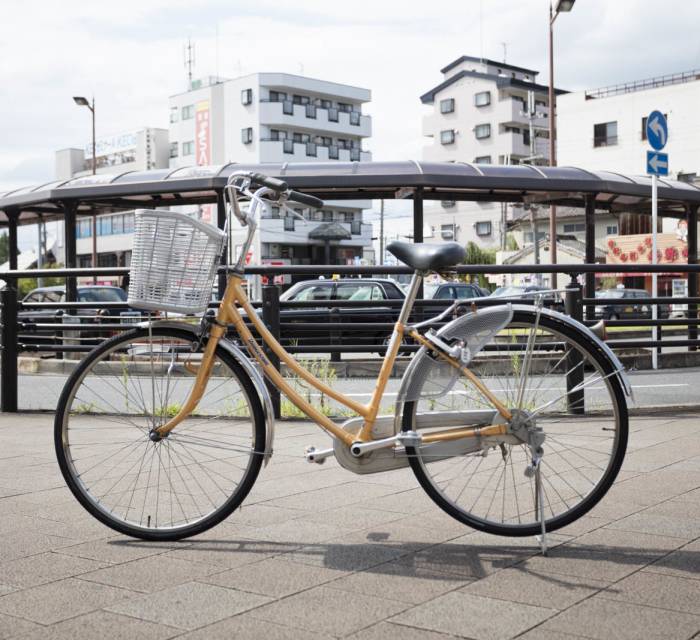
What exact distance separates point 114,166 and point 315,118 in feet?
69.3

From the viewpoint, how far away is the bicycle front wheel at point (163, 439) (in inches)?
146

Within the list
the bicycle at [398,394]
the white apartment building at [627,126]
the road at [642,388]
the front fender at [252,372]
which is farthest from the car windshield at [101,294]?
the white apartment building at [627,126]

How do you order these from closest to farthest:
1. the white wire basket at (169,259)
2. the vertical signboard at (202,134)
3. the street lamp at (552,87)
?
the white wire basket at (169,259)
the street lamp at (552,87)
the vertical signboard at (202,134)

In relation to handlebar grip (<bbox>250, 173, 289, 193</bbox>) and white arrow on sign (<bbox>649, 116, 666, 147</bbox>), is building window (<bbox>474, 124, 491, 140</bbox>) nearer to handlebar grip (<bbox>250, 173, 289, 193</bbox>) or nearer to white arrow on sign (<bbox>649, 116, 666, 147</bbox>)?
white arrow on sign (<bbox>649, 116, 666, 147</bbox>)

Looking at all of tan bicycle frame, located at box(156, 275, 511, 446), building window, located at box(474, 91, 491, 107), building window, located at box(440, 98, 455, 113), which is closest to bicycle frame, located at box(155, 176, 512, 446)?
tan bicycle frame, located at box(156, 275, 511, 446)

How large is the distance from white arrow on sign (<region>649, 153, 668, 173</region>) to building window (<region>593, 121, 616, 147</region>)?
42.2 m

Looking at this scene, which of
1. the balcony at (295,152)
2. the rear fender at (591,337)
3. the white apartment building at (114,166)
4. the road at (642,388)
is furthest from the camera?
the white apartment building at (114,166)

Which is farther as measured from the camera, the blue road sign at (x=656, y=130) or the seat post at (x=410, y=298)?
the blue road sign at (x=656, y=130)

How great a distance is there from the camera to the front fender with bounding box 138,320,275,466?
11.8ft

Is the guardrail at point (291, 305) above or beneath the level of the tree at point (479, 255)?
beneath

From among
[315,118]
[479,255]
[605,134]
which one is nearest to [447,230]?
[479,255]

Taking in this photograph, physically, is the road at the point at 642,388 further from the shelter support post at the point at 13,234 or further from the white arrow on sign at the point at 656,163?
the shelter support post at the point at 13,234

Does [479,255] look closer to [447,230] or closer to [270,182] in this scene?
[447,230]

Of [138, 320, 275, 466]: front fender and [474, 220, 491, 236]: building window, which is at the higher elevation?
[474, 220, 491, 236]: building window
